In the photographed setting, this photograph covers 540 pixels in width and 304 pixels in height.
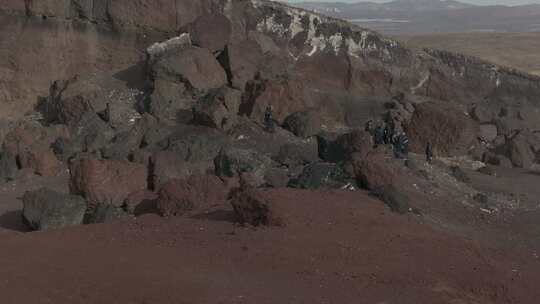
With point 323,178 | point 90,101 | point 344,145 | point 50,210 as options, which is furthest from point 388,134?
point 50,210

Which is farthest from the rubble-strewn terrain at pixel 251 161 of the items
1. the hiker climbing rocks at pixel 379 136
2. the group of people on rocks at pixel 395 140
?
the hiker climbing rocks at pixel 379 136

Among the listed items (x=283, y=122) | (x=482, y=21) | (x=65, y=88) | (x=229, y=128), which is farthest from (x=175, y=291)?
(x=482, y=21)

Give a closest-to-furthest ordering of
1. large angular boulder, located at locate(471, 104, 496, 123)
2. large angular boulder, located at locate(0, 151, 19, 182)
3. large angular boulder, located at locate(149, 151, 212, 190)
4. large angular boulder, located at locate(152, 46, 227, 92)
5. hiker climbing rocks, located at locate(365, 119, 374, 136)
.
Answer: large angular boulder, located at locate(149, 151, 212, 190) < large angular boulder, located at locate(0, 151, 19, 182) < large angular boulder, located at locate(152, 46, 227, 92) < hiker climbing rocks, located at locate(365, 119, 374, 136) < large angular boulder, located at locate(471, 104, 496, 123)

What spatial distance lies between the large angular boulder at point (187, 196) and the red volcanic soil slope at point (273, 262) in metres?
0.52

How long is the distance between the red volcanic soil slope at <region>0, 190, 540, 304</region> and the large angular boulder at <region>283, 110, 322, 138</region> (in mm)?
7903

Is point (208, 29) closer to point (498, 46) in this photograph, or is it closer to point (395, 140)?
point (395, 140)

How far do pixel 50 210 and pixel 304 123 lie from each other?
380 inches

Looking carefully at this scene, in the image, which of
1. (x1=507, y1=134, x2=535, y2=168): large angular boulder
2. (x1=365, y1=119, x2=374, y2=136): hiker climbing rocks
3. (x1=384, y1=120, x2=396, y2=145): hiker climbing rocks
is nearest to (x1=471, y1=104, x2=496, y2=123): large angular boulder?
(x1=507, y1=134, x2=535, y2=168): large angular boulder

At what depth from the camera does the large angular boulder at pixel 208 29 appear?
24094 millimetres

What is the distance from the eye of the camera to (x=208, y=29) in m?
24.1

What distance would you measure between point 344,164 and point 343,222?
3.75 m

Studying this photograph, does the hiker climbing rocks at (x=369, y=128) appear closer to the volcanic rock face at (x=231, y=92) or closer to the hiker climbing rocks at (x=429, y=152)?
the volcanic rock face at (x=231, y=92)

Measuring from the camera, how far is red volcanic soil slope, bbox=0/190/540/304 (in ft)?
32.7

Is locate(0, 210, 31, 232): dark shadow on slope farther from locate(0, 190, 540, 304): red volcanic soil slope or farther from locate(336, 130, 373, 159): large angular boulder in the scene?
locate(336, 130, 373, 159): large angular boulder
